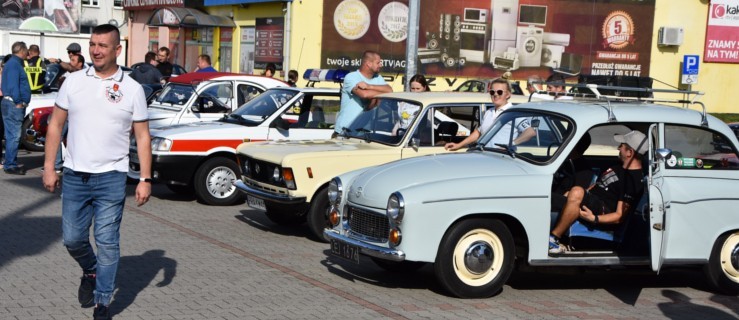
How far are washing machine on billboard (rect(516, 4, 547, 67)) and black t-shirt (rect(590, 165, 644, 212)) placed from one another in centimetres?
3046

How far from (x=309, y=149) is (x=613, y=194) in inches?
137

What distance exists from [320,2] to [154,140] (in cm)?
2352

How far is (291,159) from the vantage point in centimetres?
1057

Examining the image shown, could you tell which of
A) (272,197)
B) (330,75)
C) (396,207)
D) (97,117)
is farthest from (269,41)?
(97,117)

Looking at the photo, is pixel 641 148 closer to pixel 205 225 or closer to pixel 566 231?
pixel 566 231

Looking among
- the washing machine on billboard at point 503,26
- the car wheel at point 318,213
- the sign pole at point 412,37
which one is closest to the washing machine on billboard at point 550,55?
the washing machine on billboard at point 503,26

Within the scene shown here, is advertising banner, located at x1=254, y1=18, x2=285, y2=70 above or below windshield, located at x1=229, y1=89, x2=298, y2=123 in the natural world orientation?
above

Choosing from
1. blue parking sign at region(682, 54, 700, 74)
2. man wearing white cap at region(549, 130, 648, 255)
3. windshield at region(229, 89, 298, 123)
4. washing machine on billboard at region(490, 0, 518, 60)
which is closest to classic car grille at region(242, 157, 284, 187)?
windshield at region(229, 89, 298, 123)

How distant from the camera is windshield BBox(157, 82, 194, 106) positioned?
15.5 m

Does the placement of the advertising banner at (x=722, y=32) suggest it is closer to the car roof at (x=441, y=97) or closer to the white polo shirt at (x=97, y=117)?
the car roof at (x=441, y=97)

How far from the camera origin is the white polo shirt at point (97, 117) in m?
6.71

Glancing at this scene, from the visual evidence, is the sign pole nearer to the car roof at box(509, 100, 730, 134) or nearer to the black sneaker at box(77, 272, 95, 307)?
the car roof at box(509, 100, 730, 134)

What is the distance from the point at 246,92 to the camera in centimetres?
1551

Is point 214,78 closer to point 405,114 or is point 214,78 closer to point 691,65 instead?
point 405,114
